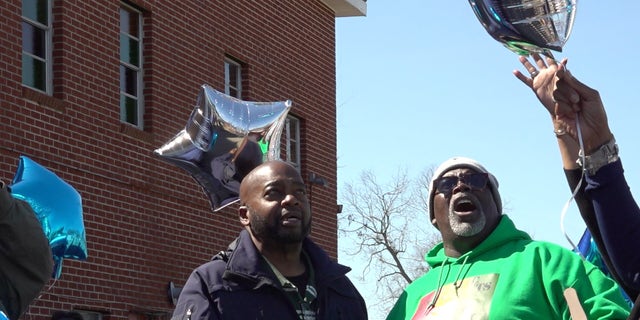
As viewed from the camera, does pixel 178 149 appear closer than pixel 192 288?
No

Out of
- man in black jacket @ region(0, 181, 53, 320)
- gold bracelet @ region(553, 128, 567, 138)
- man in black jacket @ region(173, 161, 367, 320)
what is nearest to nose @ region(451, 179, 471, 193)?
man in black jacket @ region(173, 161, 367, 320)

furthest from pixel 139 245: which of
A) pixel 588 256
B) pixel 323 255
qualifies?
pixel 323 255

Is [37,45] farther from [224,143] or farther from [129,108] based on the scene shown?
[224,143]

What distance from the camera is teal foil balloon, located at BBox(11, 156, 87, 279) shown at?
8797mm

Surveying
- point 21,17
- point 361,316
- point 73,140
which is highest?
point 21,17

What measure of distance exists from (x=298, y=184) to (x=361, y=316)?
0.63 meters

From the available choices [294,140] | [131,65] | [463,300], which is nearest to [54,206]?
[463,300]

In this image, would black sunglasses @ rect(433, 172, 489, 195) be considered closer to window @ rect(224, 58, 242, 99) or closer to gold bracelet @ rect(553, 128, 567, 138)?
gold bracelet @ rect(553, 128, 567, 138)

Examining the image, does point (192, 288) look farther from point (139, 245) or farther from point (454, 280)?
point (139, 245)

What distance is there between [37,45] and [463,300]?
8.32 metres

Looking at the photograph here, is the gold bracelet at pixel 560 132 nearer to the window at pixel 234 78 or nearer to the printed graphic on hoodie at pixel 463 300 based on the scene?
the printed graphic on hoodie at pixel 463 300

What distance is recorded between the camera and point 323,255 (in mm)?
5906

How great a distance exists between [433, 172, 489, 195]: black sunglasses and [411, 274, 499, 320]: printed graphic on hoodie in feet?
1.36

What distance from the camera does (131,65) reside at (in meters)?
14.4
